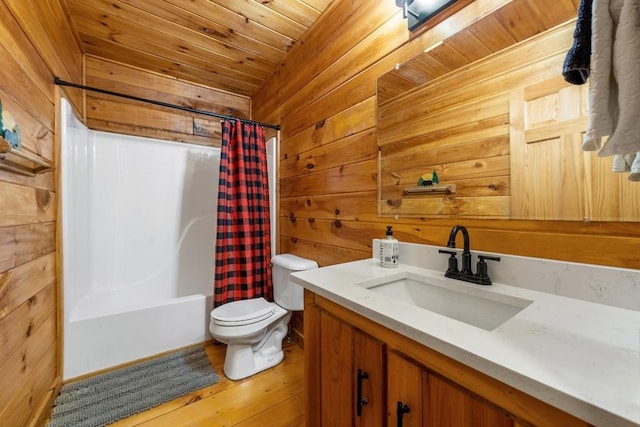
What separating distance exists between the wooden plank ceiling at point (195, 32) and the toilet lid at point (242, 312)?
72.0 inches

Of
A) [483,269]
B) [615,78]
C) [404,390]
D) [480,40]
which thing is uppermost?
[480,40]

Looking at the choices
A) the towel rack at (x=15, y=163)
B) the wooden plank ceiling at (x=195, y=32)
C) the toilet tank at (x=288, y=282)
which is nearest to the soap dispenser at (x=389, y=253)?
the toilet tank at (x=288, y=282)

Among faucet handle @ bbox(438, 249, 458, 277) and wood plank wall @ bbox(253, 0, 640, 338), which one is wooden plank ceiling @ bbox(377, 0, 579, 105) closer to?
wood plank wall @ bbox(253, 0, 640, 338)

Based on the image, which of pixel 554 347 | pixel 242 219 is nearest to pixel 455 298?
pixel 554 347

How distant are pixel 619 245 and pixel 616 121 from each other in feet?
1.31

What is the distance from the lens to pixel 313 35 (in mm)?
1748

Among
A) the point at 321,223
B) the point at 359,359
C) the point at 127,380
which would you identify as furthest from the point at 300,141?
the point at 127,380

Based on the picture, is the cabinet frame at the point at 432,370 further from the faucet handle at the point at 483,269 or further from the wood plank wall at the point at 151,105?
the wood plank wall at the point at 151,105

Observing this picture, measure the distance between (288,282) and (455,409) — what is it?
4.12 ft

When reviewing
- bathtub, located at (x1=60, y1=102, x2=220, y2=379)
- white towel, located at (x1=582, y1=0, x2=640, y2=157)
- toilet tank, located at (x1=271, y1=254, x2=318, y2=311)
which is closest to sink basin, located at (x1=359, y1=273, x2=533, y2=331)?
white towel, located at (x1=582, y1=0, x2=640, y2=157)

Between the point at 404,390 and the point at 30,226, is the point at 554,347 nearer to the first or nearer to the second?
the point at 404,390

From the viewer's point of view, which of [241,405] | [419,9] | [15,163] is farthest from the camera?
[241,405]

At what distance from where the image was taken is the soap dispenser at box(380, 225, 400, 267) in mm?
1094

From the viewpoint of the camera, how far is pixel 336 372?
32.9 inches
